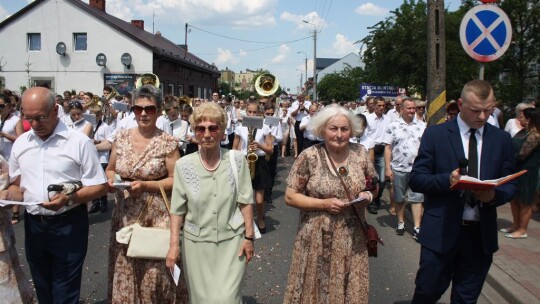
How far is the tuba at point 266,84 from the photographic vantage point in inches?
607

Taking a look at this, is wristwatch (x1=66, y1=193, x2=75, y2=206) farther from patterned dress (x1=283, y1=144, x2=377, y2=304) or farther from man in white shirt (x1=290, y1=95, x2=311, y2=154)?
man in white shirt (x1=290, y1=95, x2=311, y2=154)

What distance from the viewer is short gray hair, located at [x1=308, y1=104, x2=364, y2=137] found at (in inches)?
149

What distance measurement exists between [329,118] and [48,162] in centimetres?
204

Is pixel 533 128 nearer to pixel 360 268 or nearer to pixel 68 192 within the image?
pixel 360 268

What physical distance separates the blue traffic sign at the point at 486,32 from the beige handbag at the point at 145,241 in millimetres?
4718

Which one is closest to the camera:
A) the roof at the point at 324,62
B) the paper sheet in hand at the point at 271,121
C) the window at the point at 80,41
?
the paper sheet in hand at the point at 271,121

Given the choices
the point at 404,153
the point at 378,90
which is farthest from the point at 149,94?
the point at 378,90

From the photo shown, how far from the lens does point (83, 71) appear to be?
124 ft

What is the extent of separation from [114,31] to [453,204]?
1458 inches

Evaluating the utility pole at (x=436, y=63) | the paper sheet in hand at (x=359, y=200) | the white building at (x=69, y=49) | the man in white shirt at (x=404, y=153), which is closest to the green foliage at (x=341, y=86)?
the white building at (x=69, y=49)

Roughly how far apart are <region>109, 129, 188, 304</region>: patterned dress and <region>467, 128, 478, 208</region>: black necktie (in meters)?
2.23

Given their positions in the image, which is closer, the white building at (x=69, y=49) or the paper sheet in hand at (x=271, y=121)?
the paper sheet in hand at (x=271, y=121)

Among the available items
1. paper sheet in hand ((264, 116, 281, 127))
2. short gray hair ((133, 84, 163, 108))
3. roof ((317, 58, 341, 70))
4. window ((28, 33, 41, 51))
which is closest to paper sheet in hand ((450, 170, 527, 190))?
short gray hair ((133, 84, 163, 108))

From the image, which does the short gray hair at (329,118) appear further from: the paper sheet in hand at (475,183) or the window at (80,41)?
the window at (80,41)
